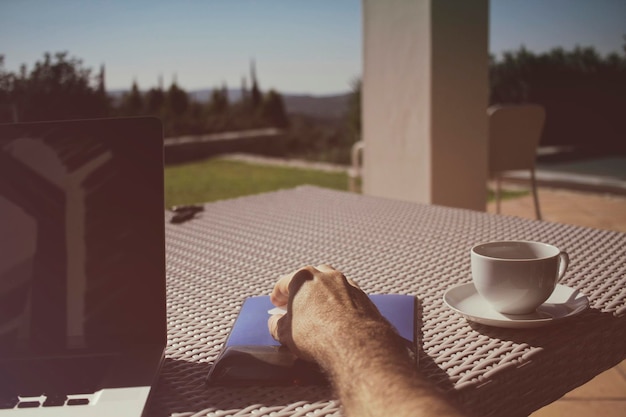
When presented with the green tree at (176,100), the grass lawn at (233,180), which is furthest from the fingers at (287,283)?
the green tree at (176,100)

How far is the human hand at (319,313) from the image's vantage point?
2.11ft

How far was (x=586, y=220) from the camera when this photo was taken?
4.36 meters

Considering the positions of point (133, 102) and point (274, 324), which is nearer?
point (274, 324)

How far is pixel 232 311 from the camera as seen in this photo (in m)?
0.88

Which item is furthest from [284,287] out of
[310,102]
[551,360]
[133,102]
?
[310,102]

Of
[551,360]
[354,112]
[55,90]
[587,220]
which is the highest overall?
[55,90]

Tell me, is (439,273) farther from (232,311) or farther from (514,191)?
(514,191)

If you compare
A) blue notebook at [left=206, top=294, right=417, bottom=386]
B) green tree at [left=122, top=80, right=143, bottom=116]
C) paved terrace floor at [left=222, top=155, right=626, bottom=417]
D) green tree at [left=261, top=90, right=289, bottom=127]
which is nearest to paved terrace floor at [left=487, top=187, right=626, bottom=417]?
paved terrace floor at [left=222, top=155, right=626, bottom=417]

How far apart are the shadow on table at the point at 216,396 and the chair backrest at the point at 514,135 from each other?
10.7 ft

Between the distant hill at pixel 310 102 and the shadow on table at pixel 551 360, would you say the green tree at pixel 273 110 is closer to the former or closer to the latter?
the distant hill at pixel 310 102

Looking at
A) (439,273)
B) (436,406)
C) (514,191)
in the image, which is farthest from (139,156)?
(514,191)

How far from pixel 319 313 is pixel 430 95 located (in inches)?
117

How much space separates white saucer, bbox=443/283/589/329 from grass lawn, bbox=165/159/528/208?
4.71 metres

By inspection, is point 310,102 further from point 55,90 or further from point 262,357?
point 262,357
